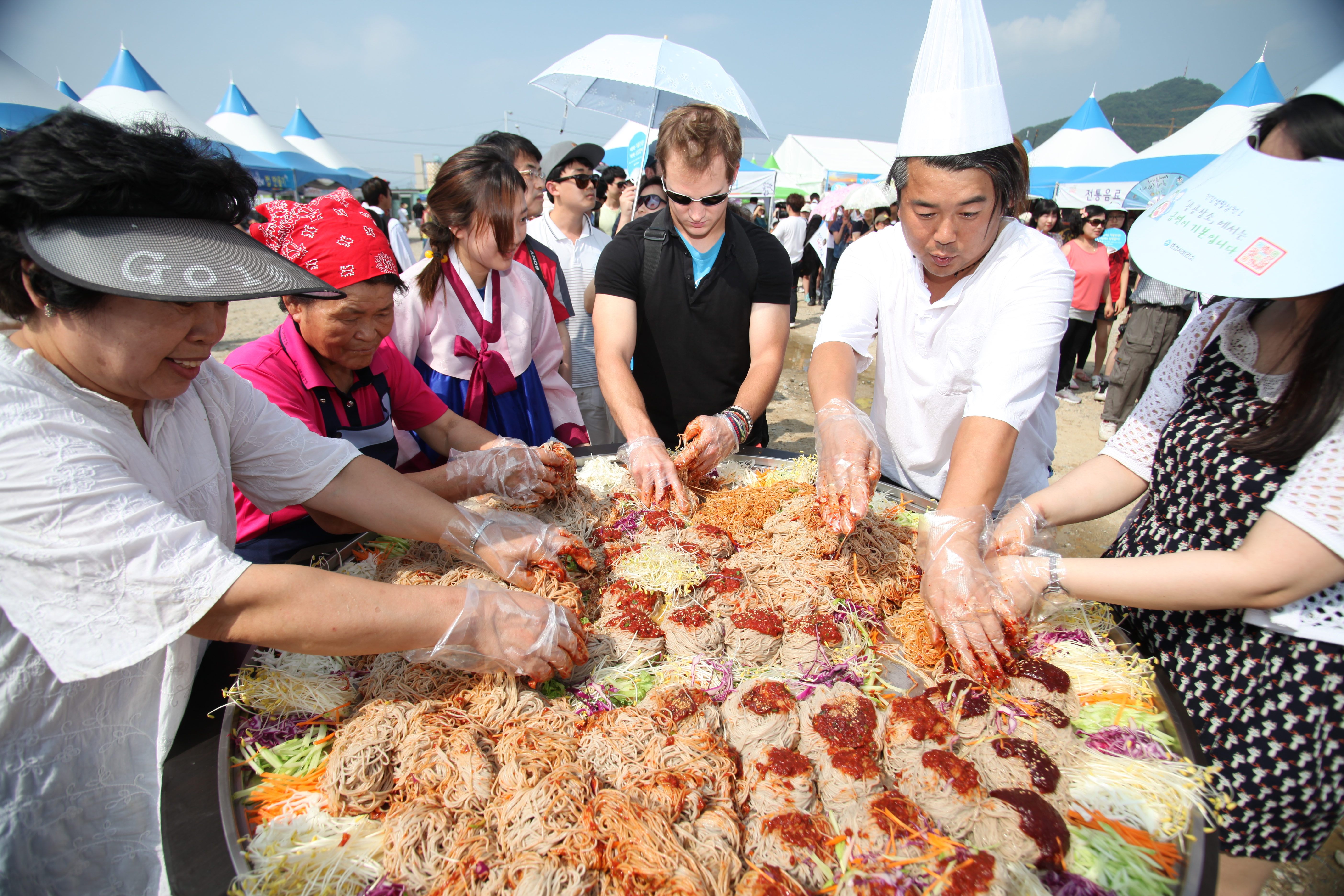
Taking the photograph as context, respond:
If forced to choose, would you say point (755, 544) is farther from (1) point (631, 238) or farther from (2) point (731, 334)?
(1) point (631, 238)

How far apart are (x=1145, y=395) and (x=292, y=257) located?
132 inches

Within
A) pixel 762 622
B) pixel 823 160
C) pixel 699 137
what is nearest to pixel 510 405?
pixel 699 137

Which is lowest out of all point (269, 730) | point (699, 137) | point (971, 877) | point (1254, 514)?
point (269, 730)

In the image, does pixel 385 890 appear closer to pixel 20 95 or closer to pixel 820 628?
pixel 820 628

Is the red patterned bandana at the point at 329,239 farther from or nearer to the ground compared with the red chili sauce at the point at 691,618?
farther from the ground

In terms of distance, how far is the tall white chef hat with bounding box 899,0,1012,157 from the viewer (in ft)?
7.77

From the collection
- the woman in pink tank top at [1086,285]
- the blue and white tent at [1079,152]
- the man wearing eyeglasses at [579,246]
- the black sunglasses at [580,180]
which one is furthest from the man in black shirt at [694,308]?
the blue and white tent at [1079,152]

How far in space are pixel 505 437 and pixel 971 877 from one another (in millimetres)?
2912

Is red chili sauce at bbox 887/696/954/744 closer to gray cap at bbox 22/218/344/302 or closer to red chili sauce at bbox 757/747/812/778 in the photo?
red chili sauce at bbox 757/747/812/778

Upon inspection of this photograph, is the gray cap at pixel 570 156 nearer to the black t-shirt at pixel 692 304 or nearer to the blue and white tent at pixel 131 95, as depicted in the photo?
the black t-shirt at pixel 692 304

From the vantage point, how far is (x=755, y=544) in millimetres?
2672

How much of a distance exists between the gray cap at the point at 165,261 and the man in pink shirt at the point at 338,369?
35.0 inches

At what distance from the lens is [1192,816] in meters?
1.56

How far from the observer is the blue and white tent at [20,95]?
381 inches
